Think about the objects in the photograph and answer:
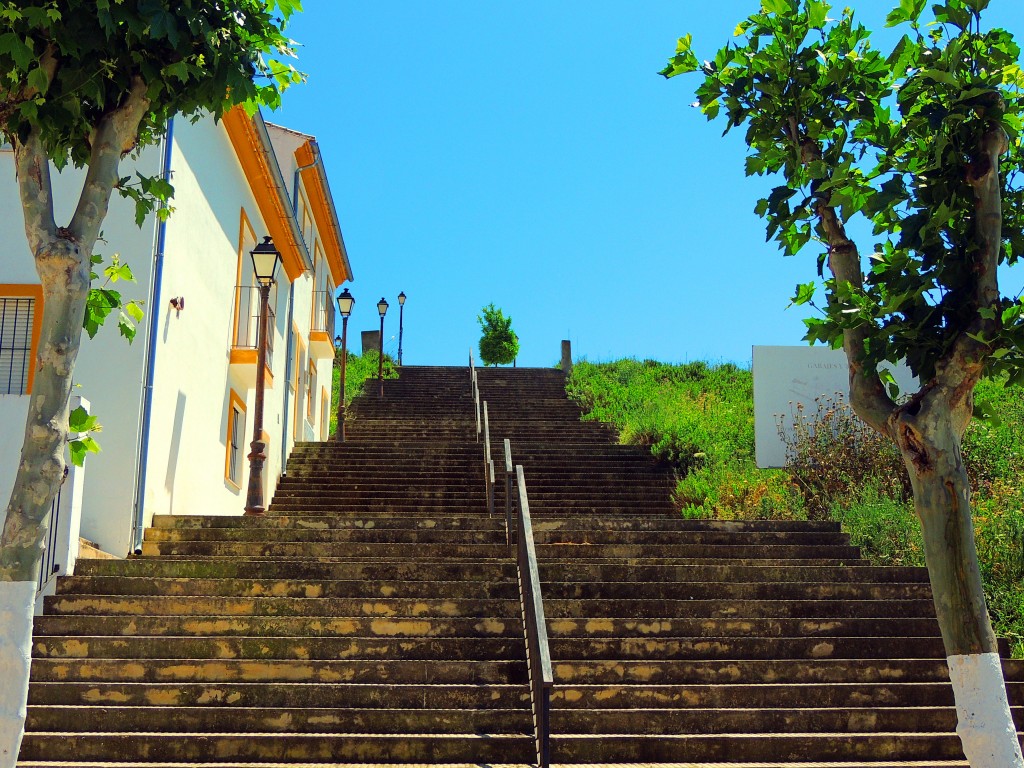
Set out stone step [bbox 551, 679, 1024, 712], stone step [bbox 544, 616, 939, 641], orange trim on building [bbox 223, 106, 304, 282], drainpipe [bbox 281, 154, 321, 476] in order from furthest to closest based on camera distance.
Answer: drainpipe [bbox 281, 154, 321, 476] < orange trim on building [bbox 223, 106, 304, 282] < stone step [bbox 544, 616, 939, 641] < stone step [bbox 551, 679, 1024, 712]

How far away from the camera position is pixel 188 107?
17.5 ft

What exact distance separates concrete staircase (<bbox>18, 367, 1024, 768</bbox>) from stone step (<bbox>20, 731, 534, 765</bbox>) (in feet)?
0.04

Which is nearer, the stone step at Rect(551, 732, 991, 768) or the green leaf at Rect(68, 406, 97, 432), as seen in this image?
the green leaf at Rect(68, 406, 97, 432)

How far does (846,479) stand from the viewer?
560 inches

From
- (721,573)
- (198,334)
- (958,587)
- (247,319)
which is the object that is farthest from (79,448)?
(247,319)

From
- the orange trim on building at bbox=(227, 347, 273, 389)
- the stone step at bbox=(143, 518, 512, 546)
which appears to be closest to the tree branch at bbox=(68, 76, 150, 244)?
the stone step at bbox=(143, 518, 512, 546)

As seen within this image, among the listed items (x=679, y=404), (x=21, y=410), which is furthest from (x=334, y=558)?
(x=679, y=404)

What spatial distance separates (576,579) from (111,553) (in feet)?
14.3

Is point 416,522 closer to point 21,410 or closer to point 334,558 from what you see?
point 334,558

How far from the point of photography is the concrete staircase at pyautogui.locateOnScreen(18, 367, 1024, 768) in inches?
281

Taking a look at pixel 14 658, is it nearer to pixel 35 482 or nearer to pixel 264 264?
pixel 35 482

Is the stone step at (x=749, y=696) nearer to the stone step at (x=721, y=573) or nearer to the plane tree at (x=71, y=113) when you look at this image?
the stone step at (x=721, y=573)

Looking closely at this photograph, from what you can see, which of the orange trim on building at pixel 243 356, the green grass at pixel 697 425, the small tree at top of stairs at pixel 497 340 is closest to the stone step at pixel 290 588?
the green grass at pixel 697 425

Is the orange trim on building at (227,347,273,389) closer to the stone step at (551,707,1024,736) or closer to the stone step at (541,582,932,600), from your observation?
the stone step at (541,582,932,600)
